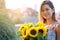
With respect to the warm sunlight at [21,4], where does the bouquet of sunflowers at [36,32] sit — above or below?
below

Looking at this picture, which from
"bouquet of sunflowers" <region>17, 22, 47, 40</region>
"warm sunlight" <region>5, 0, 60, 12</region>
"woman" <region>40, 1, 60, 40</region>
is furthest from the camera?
"warm sunlight" <region>5, 0, 60, 12</region>

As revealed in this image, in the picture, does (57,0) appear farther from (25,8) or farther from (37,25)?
(37,25)

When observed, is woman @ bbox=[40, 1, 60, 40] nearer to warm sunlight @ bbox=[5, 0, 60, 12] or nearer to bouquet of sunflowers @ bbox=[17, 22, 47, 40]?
bouquet of sunflowers @ bbox=[17, 22, 47, 40]

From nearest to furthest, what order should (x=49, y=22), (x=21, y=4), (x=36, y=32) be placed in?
(x=36, y=32), (x=49, y=22), (x=21, y=4)

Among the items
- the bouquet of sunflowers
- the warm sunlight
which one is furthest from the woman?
the warm sunlight

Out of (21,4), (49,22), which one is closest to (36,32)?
(49,22)

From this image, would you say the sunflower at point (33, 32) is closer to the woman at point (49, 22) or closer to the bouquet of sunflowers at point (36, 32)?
the bouquet of sunflowers at point (36, 32)

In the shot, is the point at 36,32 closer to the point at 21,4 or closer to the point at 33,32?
the point at 33,32

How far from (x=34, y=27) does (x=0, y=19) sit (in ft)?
0.53

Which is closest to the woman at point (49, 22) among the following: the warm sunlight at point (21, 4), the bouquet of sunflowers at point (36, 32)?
the bouquet of sunflowers at point (36, 32)

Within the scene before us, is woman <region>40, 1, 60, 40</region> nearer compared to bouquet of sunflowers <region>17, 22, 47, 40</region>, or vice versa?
bouquet of sunflowers <region>17, 22, 47, 40</region>

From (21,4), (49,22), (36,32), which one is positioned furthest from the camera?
(21,4)

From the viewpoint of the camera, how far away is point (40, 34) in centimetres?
66

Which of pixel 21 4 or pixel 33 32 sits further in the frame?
pixel 21 4
